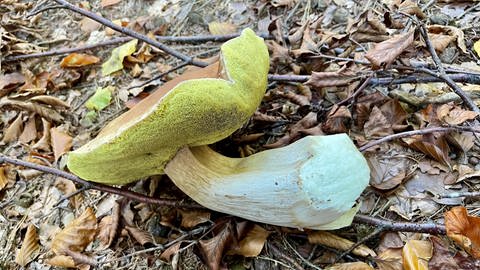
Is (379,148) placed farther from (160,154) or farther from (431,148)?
(160,154)

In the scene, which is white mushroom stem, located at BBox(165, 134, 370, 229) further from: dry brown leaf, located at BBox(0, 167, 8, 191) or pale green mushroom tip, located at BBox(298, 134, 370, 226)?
dry brown leaf, located at BBox(0, 167, 8, 191)

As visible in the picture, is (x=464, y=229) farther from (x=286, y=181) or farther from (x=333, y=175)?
(x=286, y=181)

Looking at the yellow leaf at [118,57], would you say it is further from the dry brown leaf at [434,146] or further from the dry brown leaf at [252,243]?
the dry brown leaf at [434,146]

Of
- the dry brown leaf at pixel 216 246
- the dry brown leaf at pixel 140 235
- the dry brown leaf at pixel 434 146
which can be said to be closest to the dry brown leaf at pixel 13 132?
the dry brown leaf at pixel 140 235

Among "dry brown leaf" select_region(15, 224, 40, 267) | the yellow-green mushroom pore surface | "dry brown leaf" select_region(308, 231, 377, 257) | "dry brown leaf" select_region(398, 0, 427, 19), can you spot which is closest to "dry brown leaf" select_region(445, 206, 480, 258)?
"dry brown leaf" select_region(308, 231, 377, 257)

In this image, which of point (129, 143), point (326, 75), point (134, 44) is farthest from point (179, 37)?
point (129, 143)
